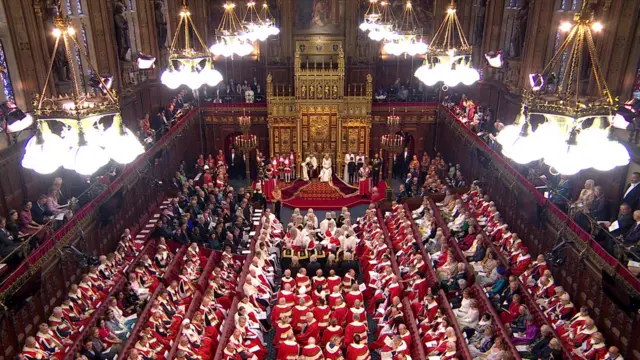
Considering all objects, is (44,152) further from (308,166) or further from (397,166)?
(397,166)

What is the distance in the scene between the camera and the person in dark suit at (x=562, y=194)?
42.3 ft

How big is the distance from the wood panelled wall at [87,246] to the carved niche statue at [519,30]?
46.7ft

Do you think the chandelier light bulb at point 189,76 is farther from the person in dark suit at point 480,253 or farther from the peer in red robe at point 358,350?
the person in dark suit at point 480,253

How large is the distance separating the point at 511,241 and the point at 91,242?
12.0m

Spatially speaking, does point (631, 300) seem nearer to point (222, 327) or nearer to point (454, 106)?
point (222, 327)

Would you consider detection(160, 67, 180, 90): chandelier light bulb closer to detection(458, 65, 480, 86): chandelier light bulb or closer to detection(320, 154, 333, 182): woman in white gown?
detection(458, 65, 480, 86): chandelier light bulb

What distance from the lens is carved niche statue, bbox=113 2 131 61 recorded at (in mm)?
17719

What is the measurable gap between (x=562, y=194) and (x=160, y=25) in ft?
58.2

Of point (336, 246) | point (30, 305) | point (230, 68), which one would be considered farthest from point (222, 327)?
point (230, 68)

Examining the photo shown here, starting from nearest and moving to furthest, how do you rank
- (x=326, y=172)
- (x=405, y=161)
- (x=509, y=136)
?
1. (x=509, y=136)
2. (x=326, y=172)
3. (x=405, y=161)

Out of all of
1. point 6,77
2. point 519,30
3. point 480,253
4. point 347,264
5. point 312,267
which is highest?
point 519,30

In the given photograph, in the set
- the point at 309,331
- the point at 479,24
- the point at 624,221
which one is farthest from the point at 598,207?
the point at 479,24

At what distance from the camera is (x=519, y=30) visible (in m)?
18.8

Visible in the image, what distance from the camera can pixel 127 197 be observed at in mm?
16094
